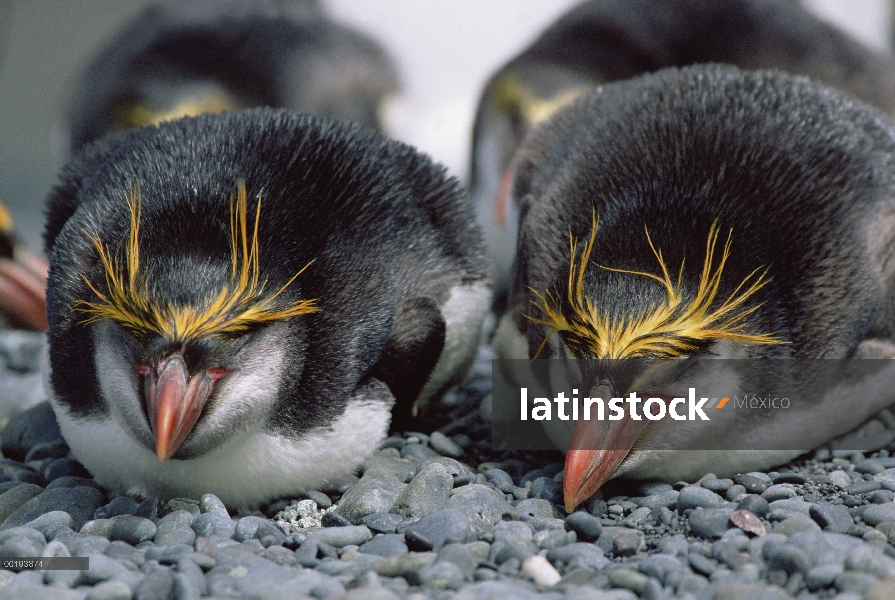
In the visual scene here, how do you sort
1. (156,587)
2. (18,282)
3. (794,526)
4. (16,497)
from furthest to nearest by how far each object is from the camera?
(18,282) < (16,497) < (794,526) < (156,587)

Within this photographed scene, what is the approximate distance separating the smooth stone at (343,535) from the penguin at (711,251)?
55 cm

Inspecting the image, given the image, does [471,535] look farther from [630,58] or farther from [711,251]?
[630,58]

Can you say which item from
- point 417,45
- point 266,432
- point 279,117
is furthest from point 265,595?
point 417,45

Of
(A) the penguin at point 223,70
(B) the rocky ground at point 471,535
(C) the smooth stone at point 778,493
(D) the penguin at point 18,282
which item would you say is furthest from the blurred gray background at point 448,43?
(C) the smooth stone at point 778,493

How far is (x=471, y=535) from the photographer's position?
2.50 metres

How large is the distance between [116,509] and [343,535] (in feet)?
2.25

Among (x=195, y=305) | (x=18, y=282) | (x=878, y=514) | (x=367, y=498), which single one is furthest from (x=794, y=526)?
(x=18, y=282)

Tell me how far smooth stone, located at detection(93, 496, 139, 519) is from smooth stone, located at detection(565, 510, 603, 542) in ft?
4.02

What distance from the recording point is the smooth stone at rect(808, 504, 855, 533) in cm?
247

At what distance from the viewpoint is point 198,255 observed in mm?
2602

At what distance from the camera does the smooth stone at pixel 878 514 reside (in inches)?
97.7

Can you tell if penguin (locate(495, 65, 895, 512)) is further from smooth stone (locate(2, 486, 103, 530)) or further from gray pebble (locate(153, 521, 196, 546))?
smooth stone (locate(2, 486, 103, 530))

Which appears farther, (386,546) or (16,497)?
(16,497)

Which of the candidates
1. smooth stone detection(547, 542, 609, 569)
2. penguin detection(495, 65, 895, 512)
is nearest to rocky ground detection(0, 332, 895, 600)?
smooth stone detection(547, 542, 609, 569)
